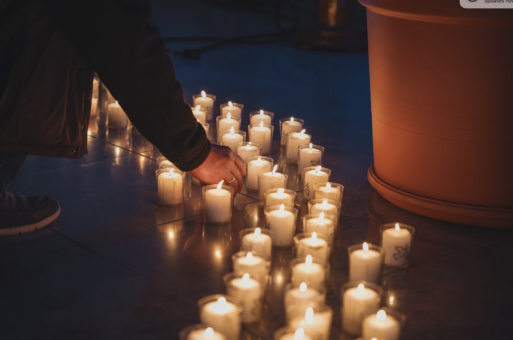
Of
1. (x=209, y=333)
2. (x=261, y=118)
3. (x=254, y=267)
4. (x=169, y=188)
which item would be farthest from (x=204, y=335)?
(x=261, y=118)

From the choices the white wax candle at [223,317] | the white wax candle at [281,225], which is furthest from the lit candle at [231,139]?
the white wax candle at [223,317]

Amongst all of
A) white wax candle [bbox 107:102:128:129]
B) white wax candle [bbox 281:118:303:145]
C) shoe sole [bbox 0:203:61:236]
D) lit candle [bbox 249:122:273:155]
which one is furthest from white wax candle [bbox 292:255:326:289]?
white wax candle [bbox 107:102:128:129]

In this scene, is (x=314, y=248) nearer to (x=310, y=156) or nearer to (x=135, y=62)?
(x=135, y=62)

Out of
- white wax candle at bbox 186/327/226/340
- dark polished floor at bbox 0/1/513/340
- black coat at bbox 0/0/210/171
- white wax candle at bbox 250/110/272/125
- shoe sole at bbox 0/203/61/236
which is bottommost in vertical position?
dark polished floor at bbox 0/1/513/340

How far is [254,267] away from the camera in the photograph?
1.97m

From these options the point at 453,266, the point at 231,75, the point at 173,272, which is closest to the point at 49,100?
the point at 173,272

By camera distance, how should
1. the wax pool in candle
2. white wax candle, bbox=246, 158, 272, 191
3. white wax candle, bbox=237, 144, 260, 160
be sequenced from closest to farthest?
the wax pool in candle → white wax candle, bbox=246, 158, 272, 191 → white wax candle, bbox=237, 144, 260, 160

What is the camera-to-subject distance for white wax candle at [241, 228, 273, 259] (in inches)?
86.4

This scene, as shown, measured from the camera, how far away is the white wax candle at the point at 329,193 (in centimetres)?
267

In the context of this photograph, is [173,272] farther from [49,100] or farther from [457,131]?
[457,131]

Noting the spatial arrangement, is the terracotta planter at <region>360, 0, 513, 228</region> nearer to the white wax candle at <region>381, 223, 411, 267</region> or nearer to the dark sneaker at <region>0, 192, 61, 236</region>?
the white wax candle at <region>381, 223, 411, 267</region>

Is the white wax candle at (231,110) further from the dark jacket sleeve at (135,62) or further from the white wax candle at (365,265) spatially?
the white wax candle at (365,265)

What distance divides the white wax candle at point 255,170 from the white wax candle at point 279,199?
0.41 metres

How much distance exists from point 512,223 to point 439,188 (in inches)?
12.0
